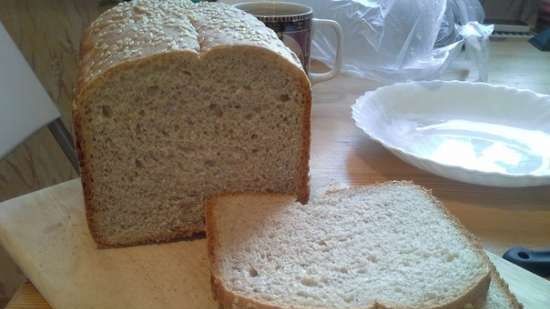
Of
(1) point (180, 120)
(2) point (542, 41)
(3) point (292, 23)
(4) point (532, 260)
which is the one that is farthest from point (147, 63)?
(2) point (542, 41)

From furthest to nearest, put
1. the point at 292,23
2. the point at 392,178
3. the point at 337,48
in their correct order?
1. the point at 337,48
2. the point at 292,23
3. the point at 392,178

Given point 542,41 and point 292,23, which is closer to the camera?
point 292,23

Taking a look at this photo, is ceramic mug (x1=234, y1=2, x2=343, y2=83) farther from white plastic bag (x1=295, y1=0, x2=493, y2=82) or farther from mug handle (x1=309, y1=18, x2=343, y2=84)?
white plastic bag (x1=295, y1=0, x2=493, y2=82)

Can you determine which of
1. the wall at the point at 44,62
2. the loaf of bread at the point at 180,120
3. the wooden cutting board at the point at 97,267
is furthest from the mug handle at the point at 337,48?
the wall at the point at 44,62

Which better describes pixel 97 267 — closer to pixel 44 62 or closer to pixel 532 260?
pixel 532 260

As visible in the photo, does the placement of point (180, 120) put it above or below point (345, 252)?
above

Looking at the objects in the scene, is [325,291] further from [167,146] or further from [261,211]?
[167,146]

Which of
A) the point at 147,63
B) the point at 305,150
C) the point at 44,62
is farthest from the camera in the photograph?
the point at 44,62

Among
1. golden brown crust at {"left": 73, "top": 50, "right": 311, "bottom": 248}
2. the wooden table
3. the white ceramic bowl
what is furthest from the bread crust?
the white ceramic bowl
